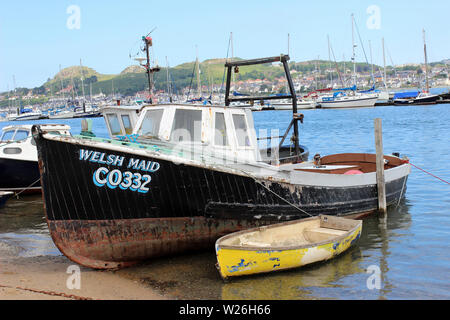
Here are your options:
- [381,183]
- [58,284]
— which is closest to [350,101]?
[381,183]

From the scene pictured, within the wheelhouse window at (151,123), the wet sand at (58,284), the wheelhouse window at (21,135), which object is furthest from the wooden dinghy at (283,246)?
the wheelhouse window at (21,135)

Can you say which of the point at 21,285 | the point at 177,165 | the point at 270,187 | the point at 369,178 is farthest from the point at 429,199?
the point at 21,285

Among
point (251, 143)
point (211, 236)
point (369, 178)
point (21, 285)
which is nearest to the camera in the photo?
point (21, 285)

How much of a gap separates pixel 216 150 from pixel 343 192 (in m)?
3.75

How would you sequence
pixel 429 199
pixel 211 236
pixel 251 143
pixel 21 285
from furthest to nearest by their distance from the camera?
pixel 429 199
pixel 251 143
pixel 211 236
pixel 21 285

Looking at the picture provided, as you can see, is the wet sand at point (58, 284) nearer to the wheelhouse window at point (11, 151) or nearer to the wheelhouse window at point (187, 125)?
the wheelhouse window at point (187, 125)

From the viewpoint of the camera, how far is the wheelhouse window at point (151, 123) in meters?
10.2

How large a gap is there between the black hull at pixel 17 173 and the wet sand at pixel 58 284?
880cm

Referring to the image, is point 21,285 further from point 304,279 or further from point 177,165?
point 304,279

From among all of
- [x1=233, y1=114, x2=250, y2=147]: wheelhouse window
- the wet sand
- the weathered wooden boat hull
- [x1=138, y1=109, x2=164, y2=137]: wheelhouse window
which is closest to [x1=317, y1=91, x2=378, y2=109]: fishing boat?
[x1=233, y1=114, x2=250, y2=147]: wheelhouse window

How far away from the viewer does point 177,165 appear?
8859mm

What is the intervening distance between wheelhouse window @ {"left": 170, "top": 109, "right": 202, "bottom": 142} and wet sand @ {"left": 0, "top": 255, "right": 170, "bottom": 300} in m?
3.33

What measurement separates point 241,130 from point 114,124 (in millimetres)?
3452
